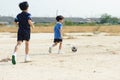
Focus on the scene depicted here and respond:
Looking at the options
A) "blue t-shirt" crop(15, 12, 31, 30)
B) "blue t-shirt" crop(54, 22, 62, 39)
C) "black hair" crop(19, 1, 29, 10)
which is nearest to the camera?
"black hair" crop(19, 1, 29, 10)

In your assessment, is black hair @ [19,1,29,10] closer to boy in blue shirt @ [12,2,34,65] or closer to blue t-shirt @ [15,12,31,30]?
boy in blue shirt @ [12,2,34,65]

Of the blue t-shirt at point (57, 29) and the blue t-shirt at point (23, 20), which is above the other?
the blue t-shirt at point (23, 20)

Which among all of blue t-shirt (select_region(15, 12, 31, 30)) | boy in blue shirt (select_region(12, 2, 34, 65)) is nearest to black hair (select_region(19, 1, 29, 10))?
boy in blue shirt (select_region(12, 2, 34, 65))

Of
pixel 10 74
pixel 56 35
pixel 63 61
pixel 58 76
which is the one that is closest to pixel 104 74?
pixel 58 76

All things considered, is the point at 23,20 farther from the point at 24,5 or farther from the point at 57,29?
the point at 57,29

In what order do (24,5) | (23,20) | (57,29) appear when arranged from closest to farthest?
(24,5), (23,20), (57,29)

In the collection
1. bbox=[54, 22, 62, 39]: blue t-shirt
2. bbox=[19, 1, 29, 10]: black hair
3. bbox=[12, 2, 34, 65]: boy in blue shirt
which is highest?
bbox=[19, 1, 29, 10]: black hair

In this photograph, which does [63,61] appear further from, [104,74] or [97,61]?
[104,74]

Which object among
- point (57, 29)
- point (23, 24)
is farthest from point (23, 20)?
point (57, 29)

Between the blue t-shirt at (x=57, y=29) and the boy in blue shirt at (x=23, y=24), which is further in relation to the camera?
the blue t-shirt at (x=57, y=29)

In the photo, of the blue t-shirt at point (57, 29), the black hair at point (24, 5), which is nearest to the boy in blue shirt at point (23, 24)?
the black hair at point (24, 5)

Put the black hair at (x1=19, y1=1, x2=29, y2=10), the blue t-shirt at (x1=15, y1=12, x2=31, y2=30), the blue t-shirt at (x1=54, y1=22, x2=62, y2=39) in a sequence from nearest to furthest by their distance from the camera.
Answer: the black hair at (x1=19, y1=1, x2=29, y2=10), the blue t-shirt at (x1=15, y1=12, x2=31, y2=30), the blue t-shirt at (x1=54, y1=22, x2=62, y2=39)

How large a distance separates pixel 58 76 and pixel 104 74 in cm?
103

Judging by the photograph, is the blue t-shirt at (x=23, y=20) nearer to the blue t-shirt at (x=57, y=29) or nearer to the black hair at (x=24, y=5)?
the black hair at (x=24, y=5)
